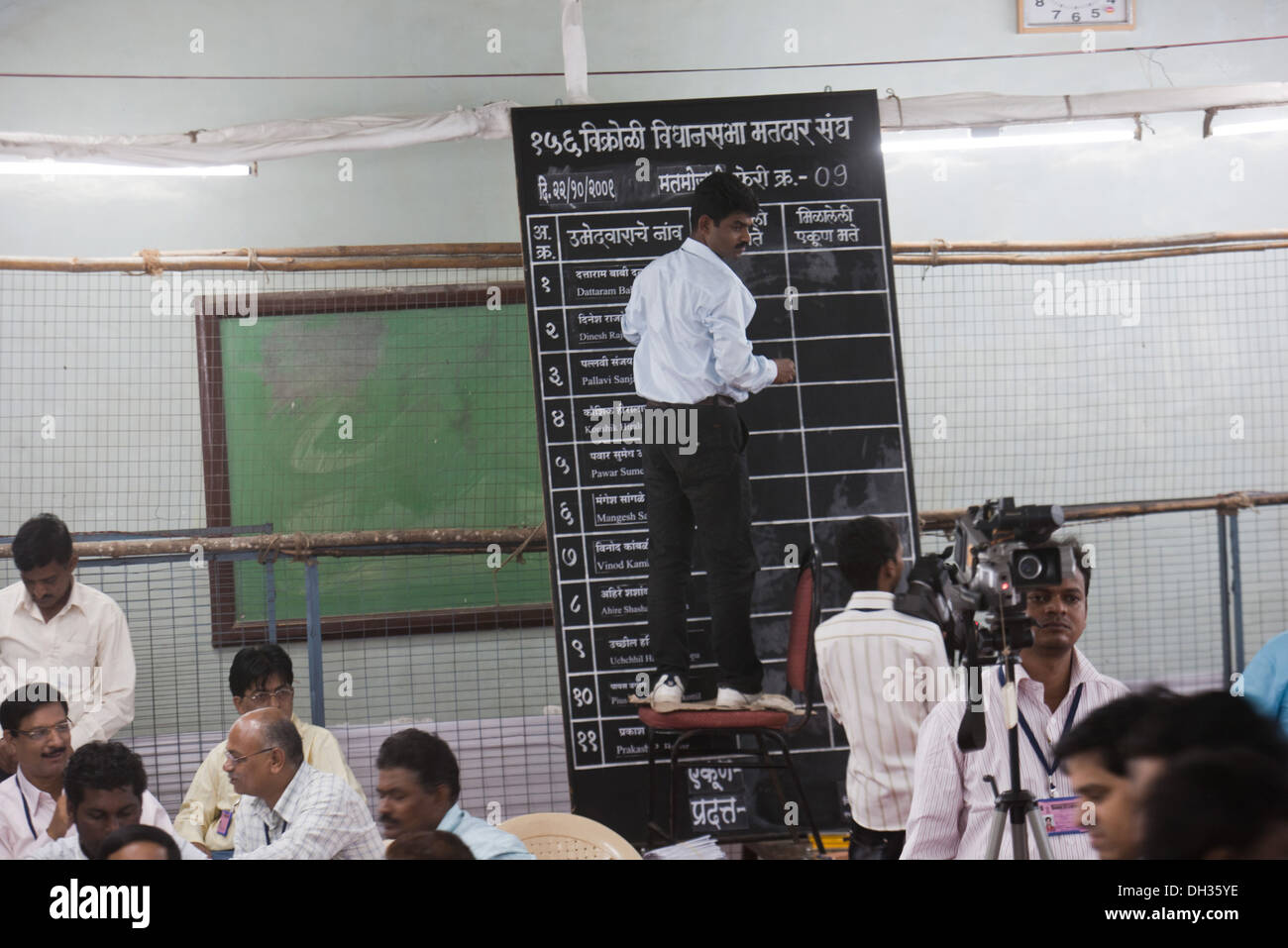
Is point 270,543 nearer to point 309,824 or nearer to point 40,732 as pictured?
point 40,732

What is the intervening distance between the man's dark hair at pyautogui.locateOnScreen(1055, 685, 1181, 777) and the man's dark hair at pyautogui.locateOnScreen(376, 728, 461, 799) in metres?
1.37

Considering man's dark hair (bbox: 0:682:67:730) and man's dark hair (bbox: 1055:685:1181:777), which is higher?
man's dark hair (bbox: 1055:685:1181:777)

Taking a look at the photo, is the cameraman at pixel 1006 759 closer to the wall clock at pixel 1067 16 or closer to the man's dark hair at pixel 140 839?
the man's dark hair at pixel 140 839

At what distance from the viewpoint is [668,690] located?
396 centimetres

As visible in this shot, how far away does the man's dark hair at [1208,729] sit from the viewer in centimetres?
140

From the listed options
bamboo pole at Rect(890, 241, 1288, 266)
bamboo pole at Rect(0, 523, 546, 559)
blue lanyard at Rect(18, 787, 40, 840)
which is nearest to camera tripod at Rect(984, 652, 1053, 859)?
blue lanyard at Rect(18, 787, 40, 840)

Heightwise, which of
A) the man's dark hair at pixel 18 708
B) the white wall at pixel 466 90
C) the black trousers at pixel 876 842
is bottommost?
the black trousers at pixel 876 842

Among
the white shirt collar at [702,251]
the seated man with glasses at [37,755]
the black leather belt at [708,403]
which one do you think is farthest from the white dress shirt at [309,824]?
the white shirt collar at [702,251]

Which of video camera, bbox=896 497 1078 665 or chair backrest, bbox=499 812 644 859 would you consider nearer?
video camera, bbox=896 497 1078 665

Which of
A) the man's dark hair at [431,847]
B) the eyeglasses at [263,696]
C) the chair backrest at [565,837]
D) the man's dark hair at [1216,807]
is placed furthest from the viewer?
the eyeglasses at [263,696]

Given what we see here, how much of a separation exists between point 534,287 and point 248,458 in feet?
6.27

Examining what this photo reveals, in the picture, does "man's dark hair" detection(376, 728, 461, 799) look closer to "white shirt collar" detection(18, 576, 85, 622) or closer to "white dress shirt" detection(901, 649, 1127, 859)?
"white dress shirt" detection(901, 649, 1127, 859)

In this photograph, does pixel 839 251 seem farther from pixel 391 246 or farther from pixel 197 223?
pixel 197 223

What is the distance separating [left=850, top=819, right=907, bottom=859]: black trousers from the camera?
3.16 meters
